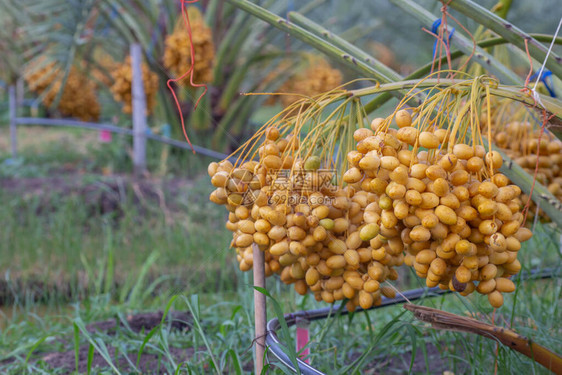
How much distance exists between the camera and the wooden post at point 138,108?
11.5 ft

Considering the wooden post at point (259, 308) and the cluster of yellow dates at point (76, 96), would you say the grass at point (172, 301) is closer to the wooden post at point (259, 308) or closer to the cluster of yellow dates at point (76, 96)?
the wooden post at point (259, 308)

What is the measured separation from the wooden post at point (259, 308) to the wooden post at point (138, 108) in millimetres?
2827

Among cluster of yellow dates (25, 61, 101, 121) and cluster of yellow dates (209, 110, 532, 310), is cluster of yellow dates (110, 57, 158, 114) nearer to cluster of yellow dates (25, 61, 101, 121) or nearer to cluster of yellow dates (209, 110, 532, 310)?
cluster of yellow dates (25, 61, 101, 121)

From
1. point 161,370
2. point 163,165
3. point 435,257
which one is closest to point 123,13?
point 163,165

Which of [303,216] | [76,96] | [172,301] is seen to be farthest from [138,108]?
[303,216]

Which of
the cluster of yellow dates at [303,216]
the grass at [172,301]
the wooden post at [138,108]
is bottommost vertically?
the grass at [172,301]

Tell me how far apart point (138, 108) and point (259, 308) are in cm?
295

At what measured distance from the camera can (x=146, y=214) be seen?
3111mm

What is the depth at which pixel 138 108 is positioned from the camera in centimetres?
361

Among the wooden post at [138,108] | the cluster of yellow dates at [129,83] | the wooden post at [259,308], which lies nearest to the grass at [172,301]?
the wooden post at [259,308]

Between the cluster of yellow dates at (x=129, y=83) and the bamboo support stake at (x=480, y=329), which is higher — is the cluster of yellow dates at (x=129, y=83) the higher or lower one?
the higher one

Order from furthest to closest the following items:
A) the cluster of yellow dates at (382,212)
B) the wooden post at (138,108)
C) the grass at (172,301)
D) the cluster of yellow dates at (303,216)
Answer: the wooden post at (138,108), the grass at (172,301), the cluster of yellow dates at (303,216), the cluster of yellow dates at (382,212)

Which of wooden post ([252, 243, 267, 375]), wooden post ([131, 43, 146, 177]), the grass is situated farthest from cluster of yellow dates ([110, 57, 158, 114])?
wooden post ([252, 243, 267, 375])

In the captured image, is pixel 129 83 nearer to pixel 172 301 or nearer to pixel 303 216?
pixel 172 301
